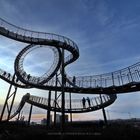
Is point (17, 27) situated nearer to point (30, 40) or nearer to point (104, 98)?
point (30, 40)

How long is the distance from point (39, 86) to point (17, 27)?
6717mm

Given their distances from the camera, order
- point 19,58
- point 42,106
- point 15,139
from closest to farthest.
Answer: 1. point 15,139
2. point 19,58
3. point 42,106

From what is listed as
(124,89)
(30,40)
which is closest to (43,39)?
(30,40)

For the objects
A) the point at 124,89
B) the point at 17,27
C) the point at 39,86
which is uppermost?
the point at 17,27

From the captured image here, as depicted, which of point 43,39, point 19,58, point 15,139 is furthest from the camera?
point 19,58

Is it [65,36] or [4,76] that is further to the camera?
[4,76]

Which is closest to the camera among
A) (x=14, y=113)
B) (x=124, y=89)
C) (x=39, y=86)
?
(x=124, y=89)

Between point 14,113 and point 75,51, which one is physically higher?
point 75,51

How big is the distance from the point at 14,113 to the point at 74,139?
1762 cm

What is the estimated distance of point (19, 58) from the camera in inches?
857

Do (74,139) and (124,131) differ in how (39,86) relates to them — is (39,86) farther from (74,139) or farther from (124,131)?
(124,131)

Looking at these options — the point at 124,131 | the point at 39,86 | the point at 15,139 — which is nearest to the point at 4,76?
the point at 39,86

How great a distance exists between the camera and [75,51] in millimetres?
18469

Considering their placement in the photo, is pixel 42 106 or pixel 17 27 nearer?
pixel 17 27
